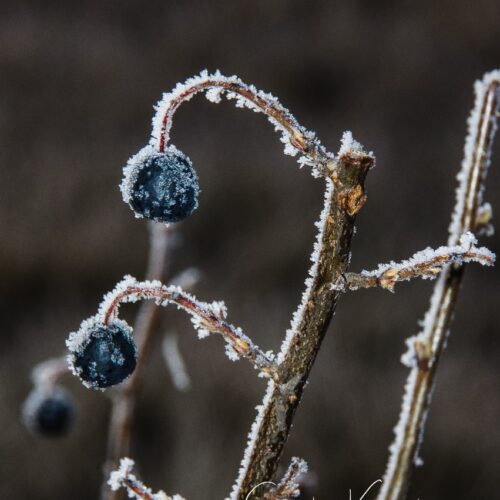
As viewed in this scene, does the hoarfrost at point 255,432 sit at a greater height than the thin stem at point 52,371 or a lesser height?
lesser

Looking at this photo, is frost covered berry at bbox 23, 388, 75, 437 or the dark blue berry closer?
the dark blue berry

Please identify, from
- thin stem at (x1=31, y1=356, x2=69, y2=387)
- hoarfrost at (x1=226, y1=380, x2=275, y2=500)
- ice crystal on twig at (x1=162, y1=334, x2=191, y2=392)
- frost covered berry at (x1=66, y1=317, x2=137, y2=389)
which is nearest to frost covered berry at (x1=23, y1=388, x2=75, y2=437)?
thin stem at (x1=31, y1=356, x2=69, y2=387)

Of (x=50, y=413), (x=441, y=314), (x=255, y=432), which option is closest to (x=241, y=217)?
(x=50, y=413)

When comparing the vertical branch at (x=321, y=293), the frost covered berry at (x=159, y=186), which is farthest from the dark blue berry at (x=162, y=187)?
the vertical branch at (x=321, y=293)

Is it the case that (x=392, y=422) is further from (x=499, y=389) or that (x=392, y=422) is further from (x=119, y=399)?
(x=119, y=399)

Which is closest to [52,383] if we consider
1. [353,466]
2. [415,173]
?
[353,466]

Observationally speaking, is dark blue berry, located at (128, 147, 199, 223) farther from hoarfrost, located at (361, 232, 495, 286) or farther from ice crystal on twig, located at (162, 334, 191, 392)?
ice crystal on twig, located at (162, 334, 191, 392)

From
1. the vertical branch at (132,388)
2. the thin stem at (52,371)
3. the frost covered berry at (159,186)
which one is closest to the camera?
the frost covered berry at (159,186)

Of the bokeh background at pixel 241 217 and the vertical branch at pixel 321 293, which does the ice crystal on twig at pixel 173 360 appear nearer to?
the bokeh background at pixel 241 217
